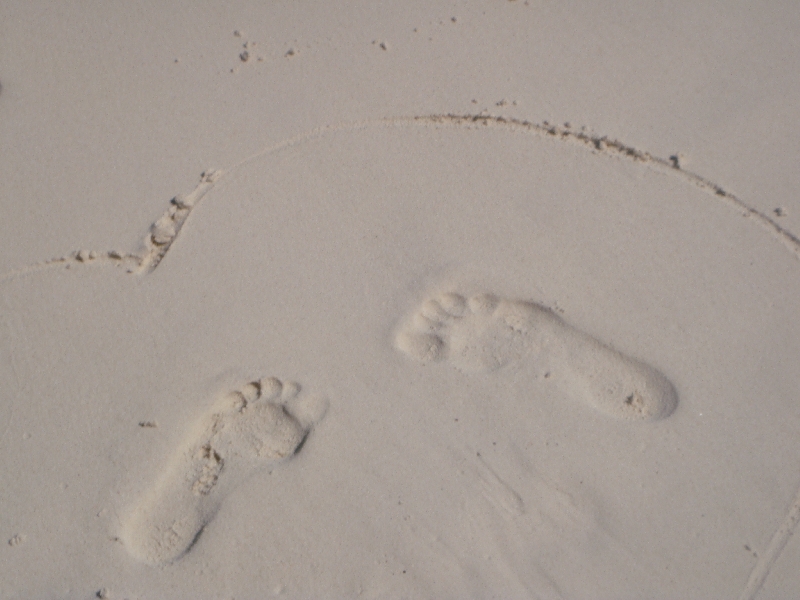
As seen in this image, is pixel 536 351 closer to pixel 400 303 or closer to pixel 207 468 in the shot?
pixel 400 303

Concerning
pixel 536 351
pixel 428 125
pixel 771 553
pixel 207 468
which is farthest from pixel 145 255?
pixel 771 553

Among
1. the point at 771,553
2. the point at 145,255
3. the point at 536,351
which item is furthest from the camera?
the point at 145,255

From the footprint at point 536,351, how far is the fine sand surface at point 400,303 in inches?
0.5

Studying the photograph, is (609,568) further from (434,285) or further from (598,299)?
(434,285)

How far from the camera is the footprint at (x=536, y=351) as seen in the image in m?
2.48

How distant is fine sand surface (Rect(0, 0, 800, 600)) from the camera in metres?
2.43

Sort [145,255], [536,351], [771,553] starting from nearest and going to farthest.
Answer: [771,553], [536,351], [145,255]

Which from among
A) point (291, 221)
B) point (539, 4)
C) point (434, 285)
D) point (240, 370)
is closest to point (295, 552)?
point (240, 370)

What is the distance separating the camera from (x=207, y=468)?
243 cm

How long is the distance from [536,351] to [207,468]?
59.3 inches

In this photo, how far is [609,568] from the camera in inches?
94.5

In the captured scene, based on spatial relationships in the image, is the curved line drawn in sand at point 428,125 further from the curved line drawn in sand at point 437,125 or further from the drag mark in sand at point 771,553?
the drag mark in sand at point 771,553

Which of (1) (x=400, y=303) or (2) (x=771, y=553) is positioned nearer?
(2) (x=771, y=553)

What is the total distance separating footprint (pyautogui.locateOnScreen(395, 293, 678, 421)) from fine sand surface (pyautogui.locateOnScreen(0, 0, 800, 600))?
0.01 metres
